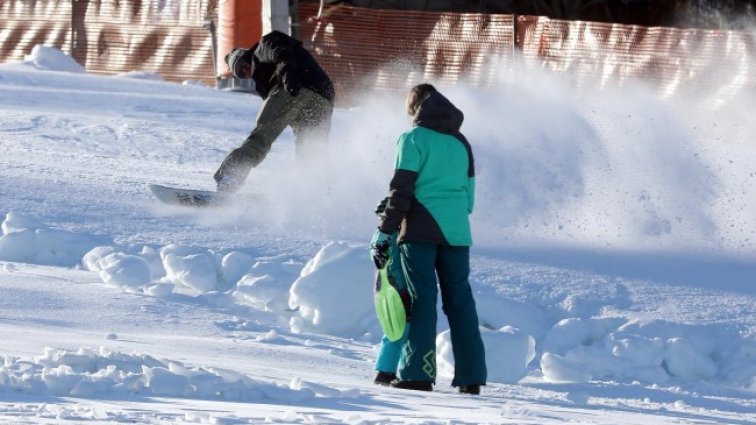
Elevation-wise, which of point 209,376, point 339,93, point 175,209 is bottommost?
point 339,93

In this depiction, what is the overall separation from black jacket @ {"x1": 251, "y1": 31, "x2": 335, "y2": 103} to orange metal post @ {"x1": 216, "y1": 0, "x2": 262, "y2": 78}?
9271 mm

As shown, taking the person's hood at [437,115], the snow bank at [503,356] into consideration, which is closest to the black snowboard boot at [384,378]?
the snow bank at [503,356]

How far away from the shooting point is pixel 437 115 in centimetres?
652

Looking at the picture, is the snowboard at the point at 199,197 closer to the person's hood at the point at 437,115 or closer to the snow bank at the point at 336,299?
the snow bank at the point at 336,299

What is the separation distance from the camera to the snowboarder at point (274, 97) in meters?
10.3

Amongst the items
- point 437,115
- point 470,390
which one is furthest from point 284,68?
point 470,390

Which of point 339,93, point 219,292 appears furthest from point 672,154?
point 339,93

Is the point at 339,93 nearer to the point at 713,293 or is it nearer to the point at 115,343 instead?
the point at 713,293

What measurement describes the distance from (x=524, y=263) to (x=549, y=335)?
1745mm

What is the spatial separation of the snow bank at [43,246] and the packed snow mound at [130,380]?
9.87 ft

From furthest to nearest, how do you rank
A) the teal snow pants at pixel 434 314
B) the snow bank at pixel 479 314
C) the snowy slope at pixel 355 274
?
the snow bank at pixel 479 314
the teal snow pants at pixel 434 314
the snowy slope at pixel 355 274

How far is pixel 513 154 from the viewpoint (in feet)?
37.8

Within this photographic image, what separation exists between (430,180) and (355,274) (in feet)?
4.77

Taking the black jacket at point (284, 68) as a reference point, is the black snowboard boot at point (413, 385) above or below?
below
